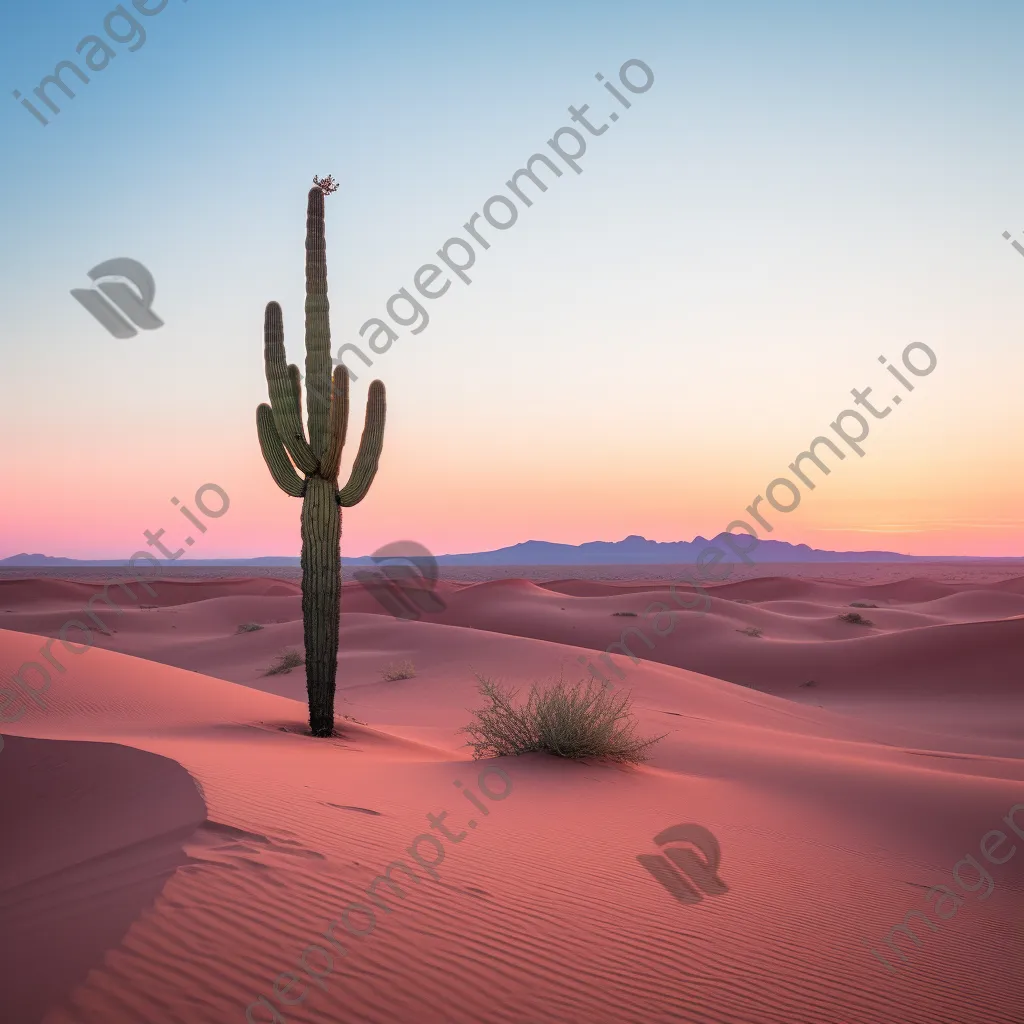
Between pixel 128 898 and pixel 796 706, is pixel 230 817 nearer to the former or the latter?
pixel 128 898

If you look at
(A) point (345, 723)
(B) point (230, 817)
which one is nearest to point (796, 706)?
(A) point (345, 723)

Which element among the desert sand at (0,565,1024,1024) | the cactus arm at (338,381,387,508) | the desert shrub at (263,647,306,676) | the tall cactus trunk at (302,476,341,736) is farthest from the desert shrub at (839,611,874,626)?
the tall cactus trunk at (302,476,341,736)

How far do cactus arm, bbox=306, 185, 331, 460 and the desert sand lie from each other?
4190mm

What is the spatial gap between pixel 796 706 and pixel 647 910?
15319 mm

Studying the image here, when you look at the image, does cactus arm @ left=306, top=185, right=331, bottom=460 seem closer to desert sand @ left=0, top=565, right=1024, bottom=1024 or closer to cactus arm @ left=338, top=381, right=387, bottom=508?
cactus arm @ left=338, top=381, right=387, bottom=508

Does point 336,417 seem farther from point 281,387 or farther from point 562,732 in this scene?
point 562,732

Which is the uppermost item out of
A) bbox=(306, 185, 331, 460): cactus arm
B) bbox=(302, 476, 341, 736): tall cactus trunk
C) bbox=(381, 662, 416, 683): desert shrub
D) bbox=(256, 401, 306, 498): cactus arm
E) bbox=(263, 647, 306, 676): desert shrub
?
bbox=(306, 185, 331, 460): cactus arm

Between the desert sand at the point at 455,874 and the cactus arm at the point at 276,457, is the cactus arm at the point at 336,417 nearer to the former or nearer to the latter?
the cactus arm at the point at 276,457

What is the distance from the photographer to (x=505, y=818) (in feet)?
21.1

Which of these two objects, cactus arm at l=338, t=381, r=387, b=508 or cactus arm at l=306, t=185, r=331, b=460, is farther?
cactus arm at l=338, t=381, r=387, b=508

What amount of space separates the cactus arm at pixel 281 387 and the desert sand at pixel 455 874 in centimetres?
389

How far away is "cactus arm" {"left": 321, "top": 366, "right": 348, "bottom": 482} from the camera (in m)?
10.8

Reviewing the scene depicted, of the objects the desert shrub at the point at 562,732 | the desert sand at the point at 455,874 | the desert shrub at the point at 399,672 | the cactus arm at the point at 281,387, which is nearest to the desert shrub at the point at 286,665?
the desert shrub at the point at 399,672

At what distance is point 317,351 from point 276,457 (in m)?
1.62
